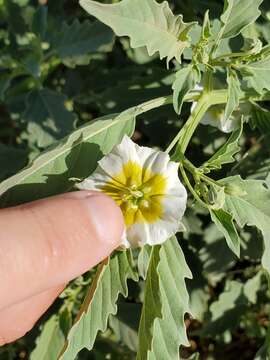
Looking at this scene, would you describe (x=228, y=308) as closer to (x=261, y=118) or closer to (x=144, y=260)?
(x=261, y=118)

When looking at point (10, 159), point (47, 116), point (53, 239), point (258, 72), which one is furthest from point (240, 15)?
point (10, 159)

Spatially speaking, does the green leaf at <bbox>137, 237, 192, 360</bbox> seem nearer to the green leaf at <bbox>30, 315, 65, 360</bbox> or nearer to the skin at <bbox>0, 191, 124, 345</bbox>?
the skin at <bbox>0, 191, 124, 345</bbox>

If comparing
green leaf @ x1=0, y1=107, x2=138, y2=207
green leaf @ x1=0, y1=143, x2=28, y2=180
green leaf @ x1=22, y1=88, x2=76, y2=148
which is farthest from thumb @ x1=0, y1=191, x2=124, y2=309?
green leaf @ x1=0, y1=143, x2=28, y2=180

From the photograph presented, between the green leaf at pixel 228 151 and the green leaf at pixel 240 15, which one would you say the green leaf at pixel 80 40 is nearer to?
the green leaf at pixel 240 15

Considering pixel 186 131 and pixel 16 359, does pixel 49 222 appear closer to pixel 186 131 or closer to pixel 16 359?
pixel 186 131

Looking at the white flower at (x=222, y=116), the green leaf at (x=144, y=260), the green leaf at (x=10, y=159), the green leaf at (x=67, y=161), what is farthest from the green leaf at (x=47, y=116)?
the green leaf at (x=144, y=260)

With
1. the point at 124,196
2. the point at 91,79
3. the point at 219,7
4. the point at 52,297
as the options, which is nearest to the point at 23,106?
the point at 91,79

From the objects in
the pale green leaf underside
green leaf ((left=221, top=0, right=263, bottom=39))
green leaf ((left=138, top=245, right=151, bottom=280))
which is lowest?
green leaf ((left=138, top=245, right=151, bottom=280))
